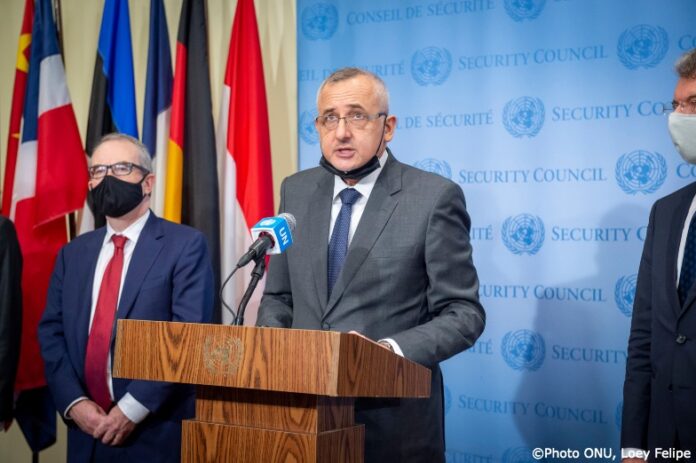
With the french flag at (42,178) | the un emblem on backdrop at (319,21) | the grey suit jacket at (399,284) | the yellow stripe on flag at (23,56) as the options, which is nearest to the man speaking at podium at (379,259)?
the grey suit jacket at (399,284)

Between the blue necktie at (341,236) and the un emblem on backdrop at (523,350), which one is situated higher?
the blue necktie at (341,236)

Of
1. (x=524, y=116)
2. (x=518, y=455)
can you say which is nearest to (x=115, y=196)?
(x=524, y=116)

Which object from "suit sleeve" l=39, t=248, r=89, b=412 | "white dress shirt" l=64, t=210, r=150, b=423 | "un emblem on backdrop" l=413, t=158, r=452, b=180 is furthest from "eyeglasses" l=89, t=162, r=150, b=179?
"un emblem on backdrop" l=413, t=158, r=452, b=180

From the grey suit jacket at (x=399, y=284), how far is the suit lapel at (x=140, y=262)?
2.90ft

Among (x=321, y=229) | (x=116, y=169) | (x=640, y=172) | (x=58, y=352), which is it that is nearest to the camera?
(x=321, y=229)

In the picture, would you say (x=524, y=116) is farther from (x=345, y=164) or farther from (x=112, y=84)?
(x=112, y=84)

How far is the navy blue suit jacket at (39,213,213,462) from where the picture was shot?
115 inches

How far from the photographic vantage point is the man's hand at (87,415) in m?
2.87

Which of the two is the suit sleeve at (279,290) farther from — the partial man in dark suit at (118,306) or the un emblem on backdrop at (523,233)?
the un emblem on backdrop at (523,233)

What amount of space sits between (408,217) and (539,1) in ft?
6.49

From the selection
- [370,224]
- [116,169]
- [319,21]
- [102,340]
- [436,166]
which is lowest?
[102,340]

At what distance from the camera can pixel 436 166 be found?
3.91 m

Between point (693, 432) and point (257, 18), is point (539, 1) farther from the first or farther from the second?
point (693, 432)

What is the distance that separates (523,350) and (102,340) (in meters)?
1.99
